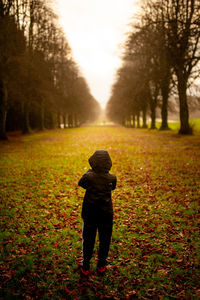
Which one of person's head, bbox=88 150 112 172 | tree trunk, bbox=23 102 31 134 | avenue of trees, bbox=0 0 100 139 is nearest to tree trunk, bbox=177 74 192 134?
avenue of trees, bbox=0 0 100 139

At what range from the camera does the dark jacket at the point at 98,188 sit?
3.03 metres

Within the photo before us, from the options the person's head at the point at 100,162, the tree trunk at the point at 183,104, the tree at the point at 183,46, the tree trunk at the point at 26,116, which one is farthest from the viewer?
the tree trunk at the point at 26,116

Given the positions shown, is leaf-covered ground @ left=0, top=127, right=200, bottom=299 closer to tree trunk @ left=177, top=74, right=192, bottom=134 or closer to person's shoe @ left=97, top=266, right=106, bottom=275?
person's shoe @ left=97, top=266, right=106, bottom=275

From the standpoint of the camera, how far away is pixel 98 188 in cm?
304

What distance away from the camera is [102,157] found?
304cm

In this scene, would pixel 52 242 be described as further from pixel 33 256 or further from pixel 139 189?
pixel 139 189

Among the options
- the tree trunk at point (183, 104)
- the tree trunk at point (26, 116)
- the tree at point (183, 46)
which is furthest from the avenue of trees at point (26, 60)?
the tree trunk at point (183, 104)

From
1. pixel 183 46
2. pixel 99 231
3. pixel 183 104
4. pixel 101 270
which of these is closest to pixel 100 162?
pixel 99 231

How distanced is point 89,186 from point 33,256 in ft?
6.40

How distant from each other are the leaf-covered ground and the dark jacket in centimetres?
118

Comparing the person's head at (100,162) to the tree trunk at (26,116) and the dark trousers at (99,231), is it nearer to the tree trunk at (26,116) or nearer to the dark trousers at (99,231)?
the dark trousers at (99,231)

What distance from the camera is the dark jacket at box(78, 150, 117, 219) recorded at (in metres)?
3.03

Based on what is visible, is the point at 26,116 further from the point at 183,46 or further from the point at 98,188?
the point at 98,188

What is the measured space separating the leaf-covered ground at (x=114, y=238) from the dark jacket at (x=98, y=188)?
118 centimetres
